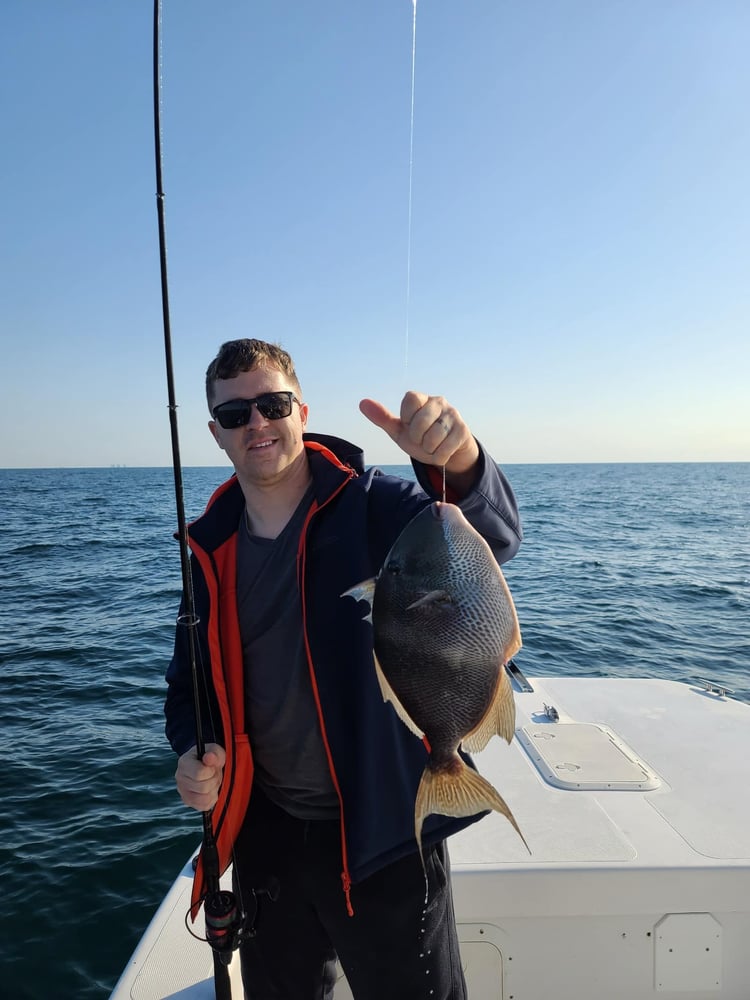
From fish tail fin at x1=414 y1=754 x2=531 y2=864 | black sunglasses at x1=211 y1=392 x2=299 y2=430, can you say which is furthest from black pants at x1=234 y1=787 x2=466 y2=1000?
black sunglasses at x1=211 y1=392 x2=299 y2=430

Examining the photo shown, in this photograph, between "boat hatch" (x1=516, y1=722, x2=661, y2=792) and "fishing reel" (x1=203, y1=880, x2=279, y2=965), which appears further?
"boat hatch" (x1=516, y1=722, x2=661, y2=792)

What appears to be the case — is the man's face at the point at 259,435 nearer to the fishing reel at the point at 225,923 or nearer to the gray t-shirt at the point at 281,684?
the gray t-shirt at the point at 281,684

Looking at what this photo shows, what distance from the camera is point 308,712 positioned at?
2.39m

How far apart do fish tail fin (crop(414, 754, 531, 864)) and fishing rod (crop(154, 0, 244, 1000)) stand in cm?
102

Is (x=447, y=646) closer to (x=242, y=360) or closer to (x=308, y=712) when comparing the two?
(x=308, y=712)

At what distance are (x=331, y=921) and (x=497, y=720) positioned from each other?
3.84 ft

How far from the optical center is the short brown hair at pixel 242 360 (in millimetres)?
2494

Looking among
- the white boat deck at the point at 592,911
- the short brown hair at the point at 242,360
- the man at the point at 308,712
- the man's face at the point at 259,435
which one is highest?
the short brown hair at the point at 242,360

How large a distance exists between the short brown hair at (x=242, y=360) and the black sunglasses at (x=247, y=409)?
117 millimetres

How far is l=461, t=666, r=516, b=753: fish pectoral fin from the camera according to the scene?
1771 mm

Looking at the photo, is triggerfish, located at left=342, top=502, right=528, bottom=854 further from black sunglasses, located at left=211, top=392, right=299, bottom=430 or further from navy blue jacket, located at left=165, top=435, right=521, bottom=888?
black sunglasses, located at left=211, top=392, right=299, bottom=430

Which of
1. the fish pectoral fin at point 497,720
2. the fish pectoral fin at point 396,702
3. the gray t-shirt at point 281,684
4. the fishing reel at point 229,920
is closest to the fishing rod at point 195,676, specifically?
the fishing reel at point 229,920

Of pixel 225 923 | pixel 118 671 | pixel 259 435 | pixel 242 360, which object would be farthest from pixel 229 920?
pixel 118 671

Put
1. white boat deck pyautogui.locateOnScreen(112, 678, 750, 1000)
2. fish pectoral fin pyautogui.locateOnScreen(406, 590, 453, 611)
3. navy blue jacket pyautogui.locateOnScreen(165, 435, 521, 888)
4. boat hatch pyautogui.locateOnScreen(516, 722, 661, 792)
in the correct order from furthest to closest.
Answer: boat hatch pyautogui.locateOnScreen(516, 722, 661, 792), white boat deck pyautogui.locateOnScreen(112, 678, 750, 1000), navy blue jacket pyautogui.locateOnScreen(165, 435, 521, 888), fish pectoral fin pyautogui.locateOnScreen(406, 590, 453, 611)
